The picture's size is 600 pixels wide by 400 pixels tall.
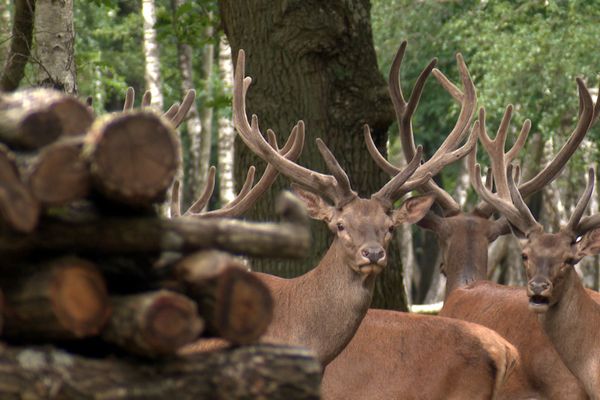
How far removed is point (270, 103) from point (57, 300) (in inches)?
251

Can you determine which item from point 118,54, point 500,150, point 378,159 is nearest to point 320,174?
point 378,159

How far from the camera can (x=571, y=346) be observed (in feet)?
29.0

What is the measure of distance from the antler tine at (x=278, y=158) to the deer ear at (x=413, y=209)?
1.41ft

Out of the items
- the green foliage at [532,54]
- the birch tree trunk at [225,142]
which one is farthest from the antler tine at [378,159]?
the birch tree trunk at [225,142]

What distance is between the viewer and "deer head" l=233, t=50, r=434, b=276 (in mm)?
7934

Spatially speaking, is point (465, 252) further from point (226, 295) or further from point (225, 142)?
point (225, 142)

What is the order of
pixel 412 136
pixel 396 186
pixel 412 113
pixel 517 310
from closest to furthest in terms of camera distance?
pixel 396 186, pixel 517 310, pixel 412 113, pixel 412 136

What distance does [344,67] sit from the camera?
10.6 m

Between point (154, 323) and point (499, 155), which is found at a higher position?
point (499, 155)

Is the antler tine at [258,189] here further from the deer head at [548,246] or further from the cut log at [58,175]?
the cut log at [58,175]

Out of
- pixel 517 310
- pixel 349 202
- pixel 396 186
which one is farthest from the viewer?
pixel 517 310

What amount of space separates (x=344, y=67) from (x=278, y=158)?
1.91m

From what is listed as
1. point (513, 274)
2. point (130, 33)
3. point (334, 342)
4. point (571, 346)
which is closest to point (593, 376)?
point (571, 346)

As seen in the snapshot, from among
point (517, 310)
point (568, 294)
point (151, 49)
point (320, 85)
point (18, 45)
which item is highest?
point (151, 49)
